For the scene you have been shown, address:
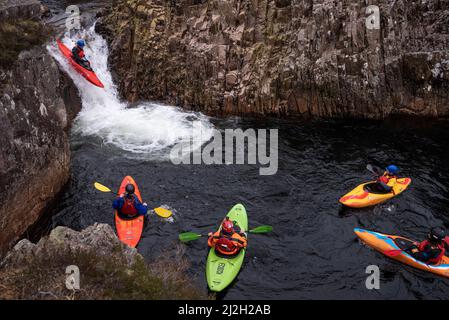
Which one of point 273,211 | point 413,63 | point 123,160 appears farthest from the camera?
point 413,63

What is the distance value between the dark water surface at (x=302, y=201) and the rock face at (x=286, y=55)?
99cm

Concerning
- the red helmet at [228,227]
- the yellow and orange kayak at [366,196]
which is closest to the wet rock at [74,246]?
the red helmet at [228,227]

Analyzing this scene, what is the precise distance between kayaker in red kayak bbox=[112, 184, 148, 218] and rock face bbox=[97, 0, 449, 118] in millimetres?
6821

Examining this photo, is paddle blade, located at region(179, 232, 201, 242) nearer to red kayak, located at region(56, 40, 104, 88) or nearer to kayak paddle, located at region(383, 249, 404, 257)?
kayak paddle, located at region(383, 249, 404, 257)

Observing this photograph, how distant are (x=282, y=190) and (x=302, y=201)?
750 millimetres

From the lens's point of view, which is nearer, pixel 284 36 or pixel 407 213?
pixel 407 213

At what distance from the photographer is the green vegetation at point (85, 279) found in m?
6.48

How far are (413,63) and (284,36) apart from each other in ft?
16.1

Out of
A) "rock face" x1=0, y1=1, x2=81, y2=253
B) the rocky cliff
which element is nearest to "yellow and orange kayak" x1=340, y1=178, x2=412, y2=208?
the rocky cliff

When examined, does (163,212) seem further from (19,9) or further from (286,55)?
(286,55)
